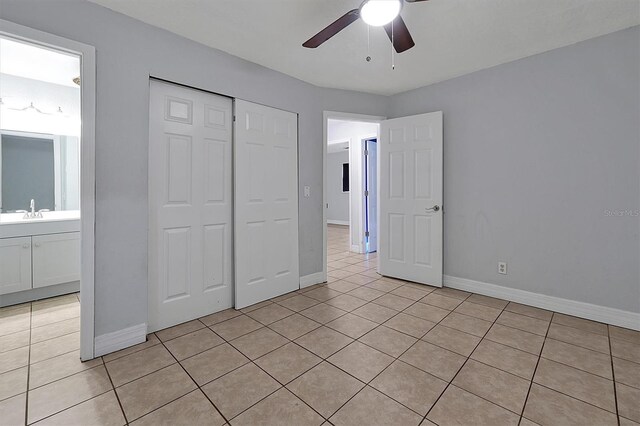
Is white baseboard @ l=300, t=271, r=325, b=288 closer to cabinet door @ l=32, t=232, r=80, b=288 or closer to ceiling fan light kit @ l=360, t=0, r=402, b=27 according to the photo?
cabinet door @ l=32, t=232, r=80, b=288

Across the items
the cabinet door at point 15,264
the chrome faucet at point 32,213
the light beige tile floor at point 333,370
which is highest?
the chrome faucet at point 32,213

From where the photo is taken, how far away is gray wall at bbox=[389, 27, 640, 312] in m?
2.42

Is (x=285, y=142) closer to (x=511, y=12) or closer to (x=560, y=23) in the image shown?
(x=511, y=12)

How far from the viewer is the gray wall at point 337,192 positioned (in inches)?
384

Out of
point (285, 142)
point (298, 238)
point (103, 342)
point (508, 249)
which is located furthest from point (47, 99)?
point (508, 249)

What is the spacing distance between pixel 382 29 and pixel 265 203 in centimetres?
191

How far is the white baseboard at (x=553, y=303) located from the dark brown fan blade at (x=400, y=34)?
8.67ft

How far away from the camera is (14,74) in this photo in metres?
3.07

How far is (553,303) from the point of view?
2.77m

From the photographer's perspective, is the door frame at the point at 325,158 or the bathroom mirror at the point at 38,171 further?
the door frame at the point at 325,158

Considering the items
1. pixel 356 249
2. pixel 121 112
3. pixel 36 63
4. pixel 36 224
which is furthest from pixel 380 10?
pixel 356 249

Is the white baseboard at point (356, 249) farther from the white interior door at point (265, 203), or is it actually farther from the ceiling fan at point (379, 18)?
the ceiling fan at point (379, 18)

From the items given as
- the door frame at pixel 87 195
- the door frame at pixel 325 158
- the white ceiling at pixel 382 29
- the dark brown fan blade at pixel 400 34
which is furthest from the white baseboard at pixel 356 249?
the door frame at pixel 87 195

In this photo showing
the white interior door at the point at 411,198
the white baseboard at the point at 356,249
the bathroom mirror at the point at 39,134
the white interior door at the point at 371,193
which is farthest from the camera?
the white interior door at the point at 371,193
